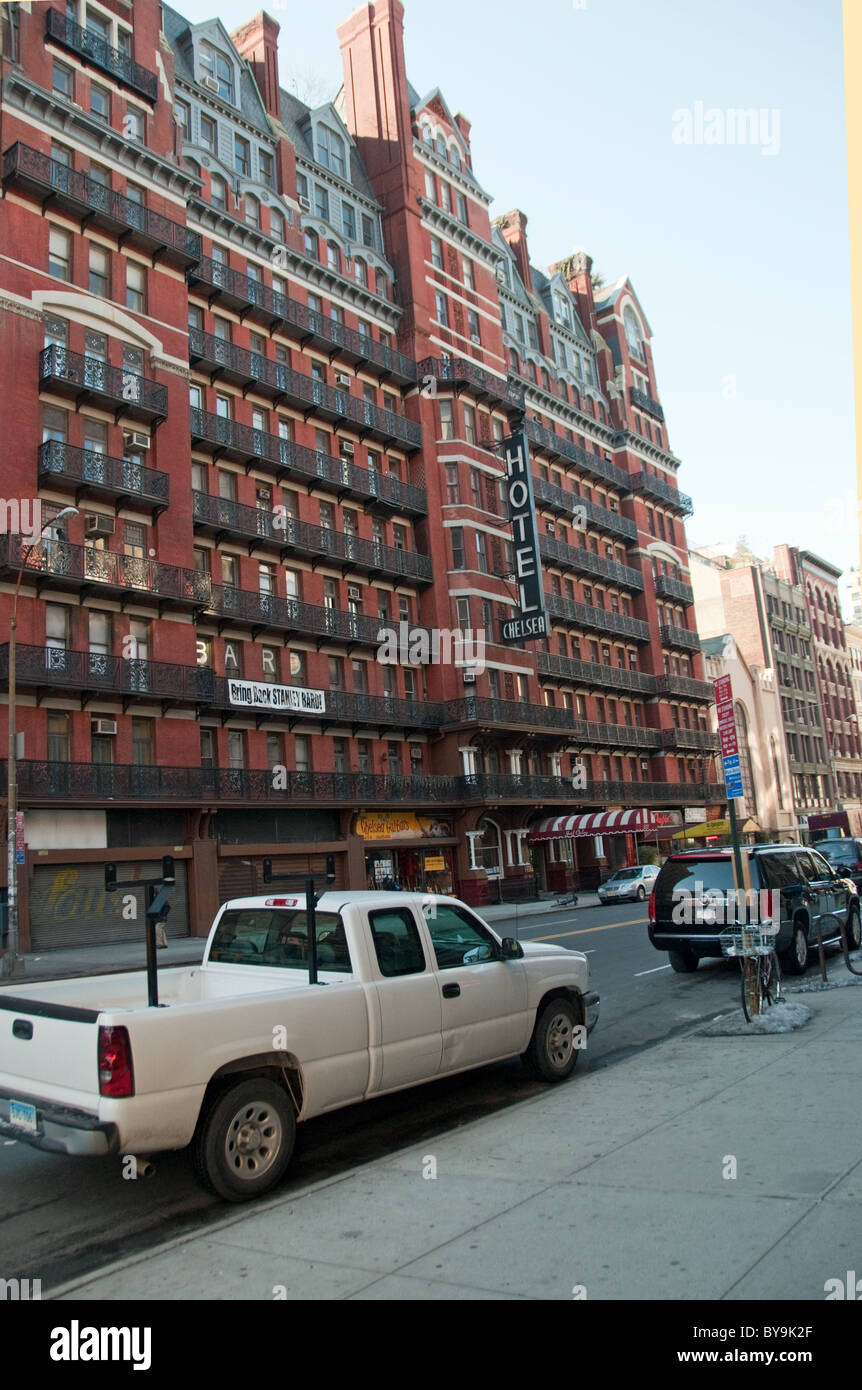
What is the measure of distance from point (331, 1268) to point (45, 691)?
23.3 metres

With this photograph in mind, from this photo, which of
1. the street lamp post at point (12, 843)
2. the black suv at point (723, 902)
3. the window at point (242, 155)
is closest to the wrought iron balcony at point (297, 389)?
the window at point (242, 155)

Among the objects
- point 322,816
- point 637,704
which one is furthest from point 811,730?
point 322,816

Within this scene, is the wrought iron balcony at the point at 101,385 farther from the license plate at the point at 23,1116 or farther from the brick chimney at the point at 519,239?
the brick chimney at the point at 519,239

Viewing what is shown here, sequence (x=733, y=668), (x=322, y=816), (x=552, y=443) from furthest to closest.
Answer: (x=733, y=668)
(x=552, y=443)
(x=322, y=816)

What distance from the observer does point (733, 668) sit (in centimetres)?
7062

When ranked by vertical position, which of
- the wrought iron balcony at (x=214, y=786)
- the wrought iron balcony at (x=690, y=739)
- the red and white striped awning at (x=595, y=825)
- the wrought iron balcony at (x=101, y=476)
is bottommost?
the red and white striped awning at (x=595, y=825)

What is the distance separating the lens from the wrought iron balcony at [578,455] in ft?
160

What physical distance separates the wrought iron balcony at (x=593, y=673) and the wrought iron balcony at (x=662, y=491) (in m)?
11.1

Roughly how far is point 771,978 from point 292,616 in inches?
990

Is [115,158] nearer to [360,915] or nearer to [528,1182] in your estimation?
[360,915]

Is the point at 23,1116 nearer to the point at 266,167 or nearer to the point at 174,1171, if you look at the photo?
the point at 174,1171

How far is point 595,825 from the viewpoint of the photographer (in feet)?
135

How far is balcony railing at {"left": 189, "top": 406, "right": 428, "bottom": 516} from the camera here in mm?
32156

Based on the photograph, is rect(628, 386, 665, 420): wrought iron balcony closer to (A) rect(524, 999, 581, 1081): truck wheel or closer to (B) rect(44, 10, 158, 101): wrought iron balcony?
(B) rect(44, 10, 158, 101): wrought iron balcony
